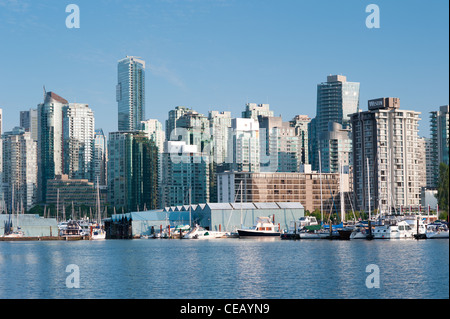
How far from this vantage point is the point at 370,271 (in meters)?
77.1

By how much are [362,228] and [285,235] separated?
73.3 ft

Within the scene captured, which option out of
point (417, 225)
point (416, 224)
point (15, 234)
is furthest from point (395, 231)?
point (15, 234)

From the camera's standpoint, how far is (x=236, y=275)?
77.8 metres

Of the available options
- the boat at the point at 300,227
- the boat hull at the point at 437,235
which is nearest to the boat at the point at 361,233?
the boat hull at the point at 437,235

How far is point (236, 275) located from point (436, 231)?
76.8 meters

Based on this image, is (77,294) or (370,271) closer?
(77,294)

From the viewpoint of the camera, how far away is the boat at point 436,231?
142 m

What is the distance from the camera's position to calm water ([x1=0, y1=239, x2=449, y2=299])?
63.1 meters

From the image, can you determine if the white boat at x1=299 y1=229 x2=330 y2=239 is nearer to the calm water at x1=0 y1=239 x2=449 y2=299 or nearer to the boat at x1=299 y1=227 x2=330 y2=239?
the boat at x1=299 y1=227 x2=330 y2=239
